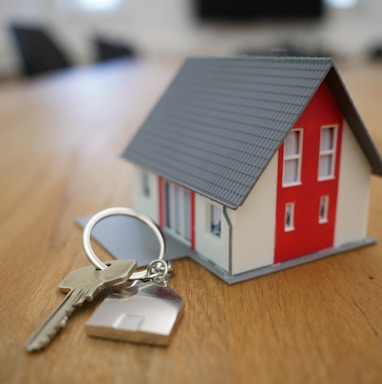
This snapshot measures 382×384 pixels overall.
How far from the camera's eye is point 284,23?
5551 mm

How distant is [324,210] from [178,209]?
0.80 feet

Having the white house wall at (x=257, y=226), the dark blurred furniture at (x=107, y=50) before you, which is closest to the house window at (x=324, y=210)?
the white house wall at (x=257, y=226)

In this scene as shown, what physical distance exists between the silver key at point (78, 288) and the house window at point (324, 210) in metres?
0.32

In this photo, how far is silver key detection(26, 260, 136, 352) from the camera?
1.73ft

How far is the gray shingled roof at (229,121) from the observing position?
653mm

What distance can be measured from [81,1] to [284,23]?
2345mm

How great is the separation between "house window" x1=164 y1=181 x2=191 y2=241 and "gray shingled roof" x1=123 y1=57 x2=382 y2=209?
0.05 m

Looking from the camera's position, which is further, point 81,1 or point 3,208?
point 81,1

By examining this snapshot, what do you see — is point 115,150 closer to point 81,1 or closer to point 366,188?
point 366,188

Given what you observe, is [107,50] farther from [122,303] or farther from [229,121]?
[122,303]

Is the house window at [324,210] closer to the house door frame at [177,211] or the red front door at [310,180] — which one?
the red front door at [310,180]

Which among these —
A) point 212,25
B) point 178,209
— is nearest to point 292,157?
point 178,209

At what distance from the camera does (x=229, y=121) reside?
74cm

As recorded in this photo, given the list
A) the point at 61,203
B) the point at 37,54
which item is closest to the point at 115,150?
the point at 61,203
